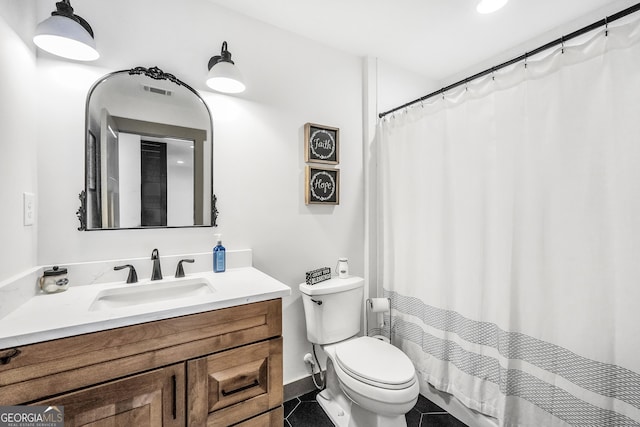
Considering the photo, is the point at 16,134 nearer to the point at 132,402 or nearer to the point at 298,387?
the point at 132,402

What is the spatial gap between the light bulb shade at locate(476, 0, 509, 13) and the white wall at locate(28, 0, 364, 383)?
0.84m

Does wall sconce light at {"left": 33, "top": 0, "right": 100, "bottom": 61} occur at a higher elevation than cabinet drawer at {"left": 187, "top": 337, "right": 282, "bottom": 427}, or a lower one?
higher

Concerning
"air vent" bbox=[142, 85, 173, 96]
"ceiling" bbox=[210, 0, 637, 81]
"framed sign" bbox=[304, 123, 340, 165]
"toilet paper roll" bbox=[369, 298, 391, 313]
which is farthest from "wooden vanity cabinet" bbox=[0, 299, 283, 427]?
"ceiling" bbox=[210, 0, 637, 81]

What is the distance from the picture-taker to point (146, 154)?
1.45 metres

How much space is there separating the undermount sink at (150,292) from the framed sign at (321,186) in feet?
2.78

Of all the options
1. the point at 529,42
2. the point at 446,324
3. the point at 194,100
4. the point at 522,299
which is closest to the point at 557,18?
the point at 529,42

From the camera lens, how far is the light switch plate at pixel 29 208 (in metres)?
1.12

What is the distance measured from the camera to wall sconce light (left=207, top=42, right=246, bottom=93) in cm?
146

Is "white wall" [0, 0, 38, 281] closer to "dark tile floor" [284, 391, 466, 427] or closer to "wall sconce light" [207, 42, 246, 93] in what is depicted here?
"wall sconce light" [207, 42, 246, 93]

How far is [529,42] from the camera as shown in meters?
1.98

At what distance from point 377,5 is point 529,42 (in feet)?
3.97

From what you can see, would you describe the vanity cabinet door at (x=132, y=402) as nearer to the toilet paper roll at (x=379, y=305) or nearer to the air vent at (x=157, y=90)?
the toilet paper roll at (x=379, y=305)

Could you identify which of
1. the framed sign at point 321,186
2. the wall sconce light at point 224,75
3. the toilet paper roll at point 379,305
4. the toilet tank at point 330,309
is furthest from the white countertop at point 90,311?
the wall sconce light at point 224,75

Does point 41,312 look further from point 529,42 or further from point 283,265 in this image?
point 529,42
